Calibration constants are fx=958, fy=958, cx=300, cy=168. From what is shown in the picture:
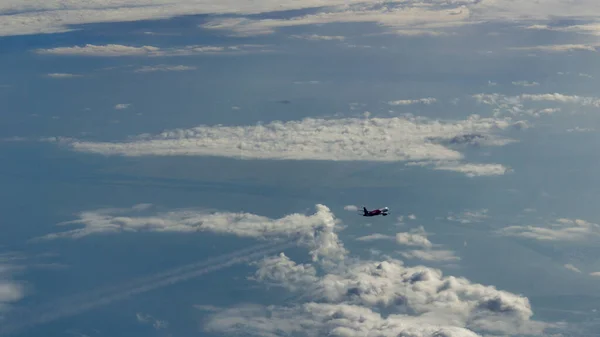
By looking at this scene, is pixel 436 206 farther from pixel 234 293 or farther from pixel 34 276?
pixel 34 276

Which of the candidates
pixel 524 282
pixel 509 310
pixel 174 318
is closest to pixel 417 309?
pixel 509 310

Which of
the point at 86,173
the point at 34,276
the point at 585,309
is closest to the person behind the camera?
the point at 585,309

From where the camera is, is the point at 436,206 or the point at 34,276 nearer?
the point at 34,276

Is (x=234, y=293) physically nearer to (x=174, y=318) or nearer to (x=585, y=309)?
(x=174, y=318)

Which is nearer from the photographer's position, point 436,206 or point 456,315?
point 456,315

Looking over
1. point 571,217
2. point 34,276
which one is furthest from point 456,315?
point 34,276

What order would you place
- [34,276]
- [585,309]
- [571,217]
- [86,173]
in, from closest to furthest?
[585,309] → [34,276] → [571,217] → [86,173]
